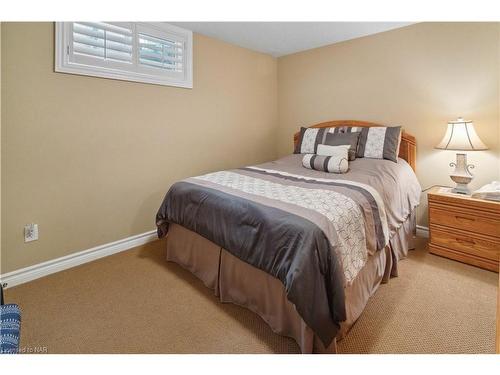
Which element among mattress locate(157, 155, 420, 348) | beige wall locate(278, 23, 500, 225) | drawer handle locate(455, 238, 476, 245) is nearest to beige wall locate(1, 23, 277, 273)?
mattress locate(157, 155, 420, 348)

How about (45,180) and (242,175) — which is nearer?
(45,180)

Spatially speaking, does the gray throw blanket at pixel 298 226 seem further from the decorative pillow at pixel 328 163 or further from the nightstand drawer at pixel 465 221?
the nightstand drawer at pixel 465 221

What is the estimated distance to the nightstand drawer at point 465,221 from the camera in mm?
2088

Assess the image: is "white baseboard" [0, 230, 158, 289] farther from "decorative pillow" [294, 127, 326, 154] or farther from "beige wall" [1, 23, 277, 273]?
"decorative pillow" [294, 127, 326, 154]

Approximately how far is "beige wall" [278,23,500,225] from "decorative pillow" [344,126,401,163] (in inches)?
12.9

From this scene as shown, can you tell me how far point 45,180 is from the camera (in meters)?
2.14

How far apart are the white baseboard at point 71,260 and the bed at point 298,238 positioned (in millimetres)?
526

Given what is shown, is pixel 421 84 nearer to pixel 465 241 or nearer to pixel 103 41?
pixel 465 241

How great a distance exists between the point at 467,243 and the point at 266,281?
5.85ft

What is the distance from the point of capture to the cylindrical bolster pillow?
7.79 ft

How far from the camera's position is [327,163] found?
2.45 meters

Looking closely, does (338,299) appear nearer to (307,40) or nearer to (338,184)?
(338,184)

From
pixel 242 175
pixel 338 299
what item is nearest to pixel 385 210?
pixel 338 299
